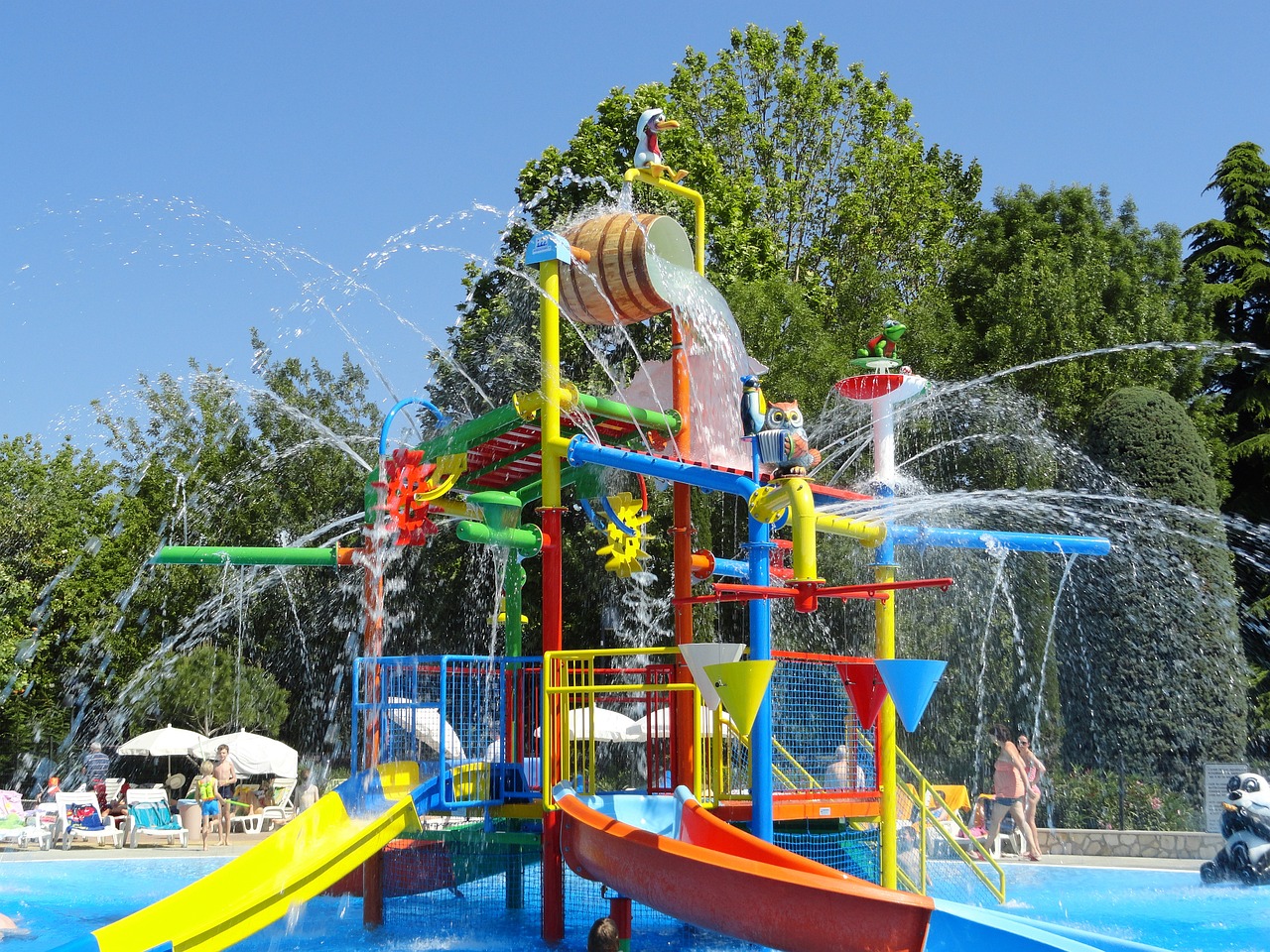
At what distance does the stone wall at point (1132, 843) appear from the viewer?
1609cm

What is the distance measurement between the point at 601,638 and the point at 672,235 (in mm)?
12168

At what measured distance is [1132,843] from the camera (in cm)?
1634

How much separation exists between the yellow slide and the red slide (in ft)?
4.85

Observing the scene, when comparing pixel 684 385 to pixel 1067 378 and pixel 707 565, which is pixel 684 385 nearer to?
pixel 707 565

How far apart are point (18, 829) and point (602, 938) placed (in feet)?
41.3

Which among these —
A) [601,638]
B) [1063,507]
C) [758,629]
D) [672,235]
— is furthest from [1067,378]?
[758,629]

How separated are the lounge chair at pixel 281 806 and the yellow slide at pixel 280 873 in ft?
33.9

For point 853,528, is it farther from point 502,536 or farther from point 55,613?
point 55,613

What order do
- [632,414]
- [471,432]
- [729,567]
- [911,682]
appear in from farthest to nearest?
1. [729,567]
2. [471,432]
3. [632,414]
4. [911,682]

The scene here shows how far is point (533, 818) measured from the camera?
10602mm

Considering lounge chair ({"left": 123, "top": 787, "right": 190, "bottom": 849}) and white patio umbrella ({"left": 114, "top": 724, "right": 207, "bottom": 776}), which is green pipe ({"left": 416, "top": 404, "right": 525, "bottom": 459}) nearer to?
lounge chair ({"left": 123, "top": 787, "right": 190, "bottom": 849})

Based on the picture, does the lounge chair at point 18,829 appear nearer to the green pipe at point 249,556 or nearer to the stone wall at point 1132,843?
the green pipe at point 249,556

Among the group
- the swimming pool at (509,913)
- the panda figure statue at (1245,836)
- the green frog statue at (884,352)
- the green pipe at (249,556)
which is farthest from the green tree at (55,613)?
the panda figure statue at (1245,836)

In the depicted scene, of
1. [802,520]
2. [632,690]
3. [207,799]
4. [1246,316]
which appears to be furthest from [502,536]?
[1246,316]
